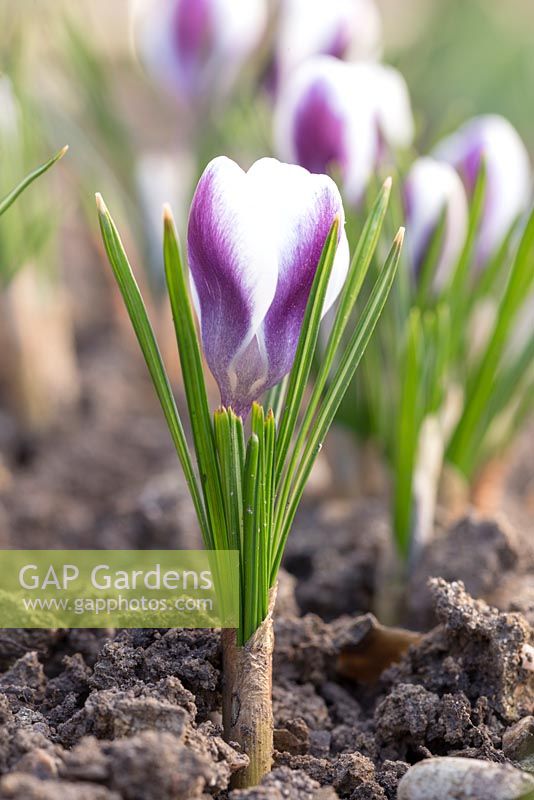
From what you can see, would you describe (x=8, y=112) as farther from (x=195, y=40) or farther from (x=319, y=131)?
(x=319, y=131)

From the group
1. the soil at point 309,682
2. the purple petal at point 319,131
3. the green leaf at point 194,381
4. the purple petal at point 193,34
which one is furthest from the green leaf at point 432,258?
the purple petal at point 193,34

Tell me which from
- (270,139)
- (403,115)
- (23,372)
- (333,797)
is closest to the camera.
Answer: (333,797)

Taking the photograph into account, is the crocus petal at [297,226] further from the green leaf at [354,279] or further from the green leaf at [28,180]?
the green leaf at [28,180]

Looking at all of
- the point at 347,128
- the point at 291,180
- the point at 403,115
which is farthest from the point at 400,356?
the point at 291,180

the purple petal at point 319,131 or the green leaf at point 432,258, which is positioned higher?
the purple petal at point 319,131

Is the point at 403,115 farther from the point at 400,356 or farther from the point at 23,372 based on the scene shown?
the point at 23,372
